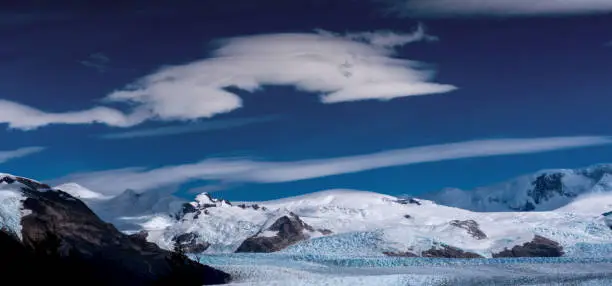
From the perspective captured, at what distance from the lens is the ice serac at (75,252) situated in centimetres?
7462

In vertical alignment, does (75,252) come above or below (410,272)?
above

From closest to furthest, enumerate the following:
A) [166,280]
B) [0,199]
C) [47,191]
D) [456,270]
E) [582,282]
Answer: [166,280] < [582,282] < [456,270] < [0,199] < [47,191]

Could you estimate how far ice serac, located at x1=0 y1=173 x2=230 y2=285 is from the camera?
7462 centimetres

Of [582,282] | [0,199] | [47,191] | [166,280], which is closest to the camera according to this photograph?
[166,280]

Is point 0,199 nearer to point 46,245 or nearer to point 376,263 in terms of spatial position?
point 376,263

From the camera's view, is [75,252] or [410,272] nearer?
[75,252]

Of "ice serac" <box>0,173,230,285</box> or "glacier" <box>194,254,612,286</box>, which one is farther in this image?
"glacier" <box>194,254,612,286</box>

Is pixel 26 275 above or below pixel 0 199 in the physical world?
below

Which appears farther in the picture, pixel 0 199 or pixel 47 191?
pixel 47 191

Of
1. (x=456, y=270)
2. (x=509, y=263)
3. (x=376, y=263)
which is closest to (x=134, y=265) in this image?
(x=376, y=263)

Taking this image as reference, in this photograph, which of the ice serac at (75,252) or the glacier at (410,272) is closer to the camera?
the ice serac at (75,252)

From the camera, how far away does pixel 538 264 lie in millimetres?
121812

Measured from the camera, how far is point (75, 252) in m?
106

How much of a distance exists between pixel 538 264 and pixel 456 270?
1419cm
